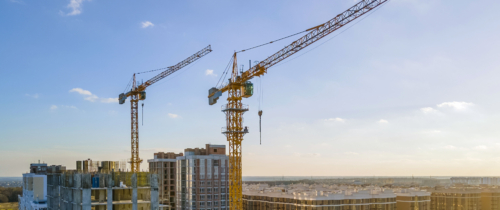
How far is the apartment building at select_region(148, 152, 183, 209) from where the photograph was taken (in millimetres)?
105875

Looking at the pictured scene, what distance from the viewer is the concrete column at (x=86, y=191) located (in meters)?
42.7

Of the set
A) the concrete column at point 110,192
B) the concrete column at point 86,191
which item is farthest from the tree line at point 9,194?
the concrete column at point 110,192

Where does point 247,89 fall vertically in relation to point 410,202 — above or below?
above

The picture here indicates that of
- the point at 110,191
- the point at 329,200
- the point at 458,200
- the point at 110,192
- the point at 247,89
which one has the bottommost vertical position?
the point at 458,200

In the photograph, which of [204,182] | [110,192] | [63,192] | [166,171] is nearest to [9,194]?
[166,171]

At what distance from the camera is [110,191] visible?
144 feet

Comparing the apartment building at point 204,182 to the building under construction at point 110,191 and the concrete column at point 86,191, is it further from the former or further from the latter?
the concrete column at point 86,191

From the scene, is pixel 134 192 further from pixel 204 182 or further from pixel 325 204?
pixel 325 204

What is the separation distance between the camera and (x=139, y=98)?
372ft

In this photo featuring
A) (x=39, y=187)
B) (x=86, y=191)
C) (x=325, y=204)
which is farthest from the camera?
(x=39, y=187)

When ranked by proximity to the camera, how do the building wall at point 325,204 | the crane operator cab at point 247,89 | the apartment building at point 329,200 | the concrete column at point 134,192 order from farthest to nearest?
the apartment building at point 329,200
the building wall at point 325,204
the crane operator cab at point 247,89
the concrete column at point 134,192

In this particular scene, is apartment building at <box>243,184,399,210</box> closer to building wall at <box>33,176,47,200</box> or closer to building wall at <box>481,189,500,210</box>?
building wall at <box>33,176,47,200</box>

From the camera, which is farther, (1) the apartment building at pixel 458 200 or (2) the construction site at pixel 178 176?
(1) the apartment building at pixel 458 200

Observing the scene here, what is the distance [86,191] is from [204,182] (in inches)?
2067
